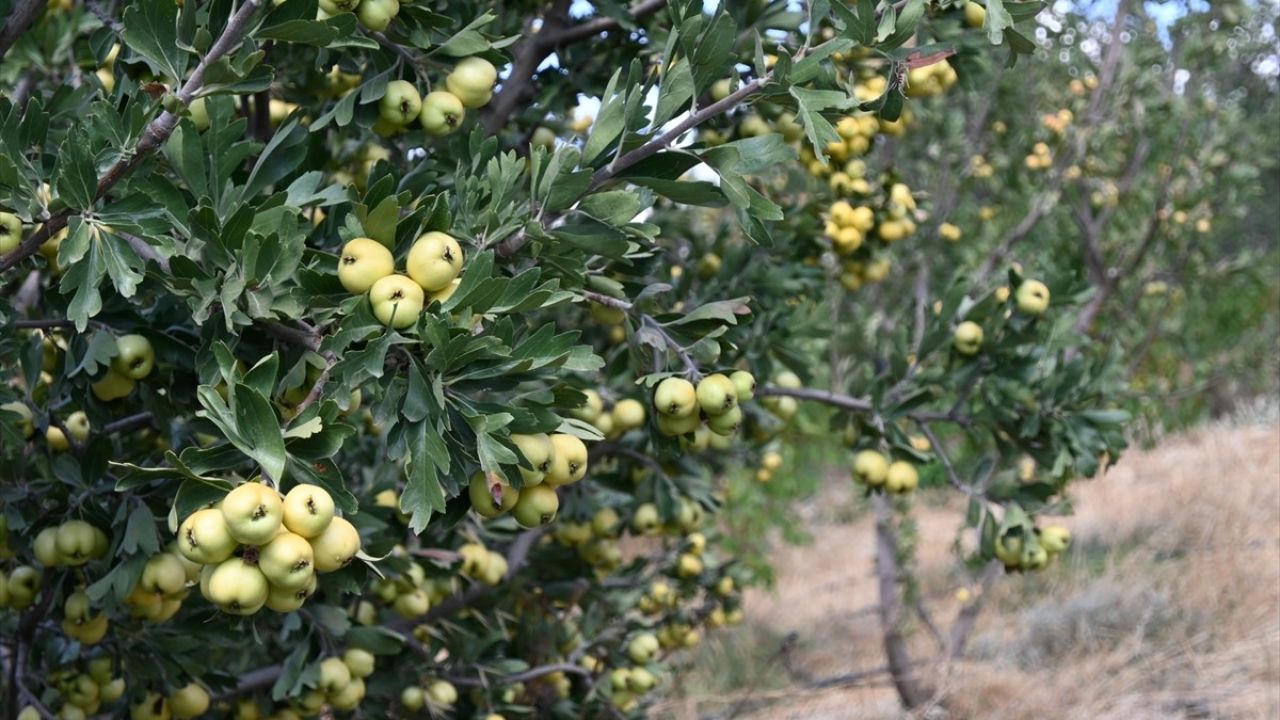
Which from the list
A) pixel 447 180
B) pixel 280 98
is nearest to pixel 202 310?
pixel 447 180

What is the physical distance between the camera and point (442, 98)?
2.15 meters

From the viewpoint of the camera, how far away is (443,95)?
2150 millimetres

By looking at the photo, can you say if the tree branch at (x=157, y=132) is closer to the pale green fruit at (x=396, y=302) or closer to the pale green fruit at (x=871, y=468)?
the pale green fruit at (x=396, y=302)

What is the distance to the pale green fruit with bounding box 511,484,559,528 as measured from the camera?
189 cm

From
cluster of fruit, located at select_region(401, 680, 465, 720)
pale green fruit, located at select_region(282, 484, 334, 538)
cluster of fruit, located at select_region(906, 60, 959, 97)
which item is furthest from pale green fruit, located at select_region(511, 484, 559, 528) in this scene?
cluster of fruit, located at select_region(906, 60, 959, 97)

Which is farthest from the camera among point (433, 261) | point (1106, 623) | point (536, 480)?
point (1106, 623)

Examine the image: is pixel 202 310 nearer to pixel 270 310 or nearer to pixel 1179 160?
pixel 270 310

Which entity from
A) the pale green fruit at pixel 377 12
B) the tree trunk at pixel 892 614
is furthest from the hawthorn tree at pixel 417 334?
the tree trunk at pixel 892 614

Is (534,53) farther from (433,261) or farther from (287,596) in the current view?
(287,596)

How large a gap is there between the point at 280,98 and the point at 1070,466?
7.20 feet

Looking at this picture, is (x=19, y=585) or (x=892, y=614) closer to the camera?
(x=19, y=585)

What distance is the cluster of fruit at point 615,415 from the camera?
3066 mm

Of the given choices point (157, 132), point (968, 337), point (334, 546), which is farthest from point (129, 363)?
point (968, 337)

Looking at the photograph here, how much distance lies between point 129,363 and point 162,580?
39cm
